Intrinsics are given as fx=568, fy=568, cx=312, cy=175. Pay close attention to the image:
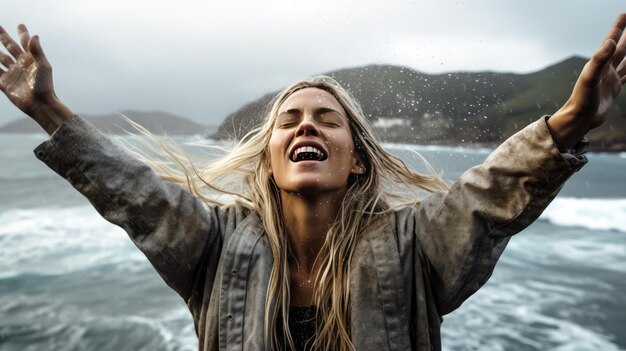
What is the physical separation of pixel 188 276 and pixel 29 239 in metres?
19.3

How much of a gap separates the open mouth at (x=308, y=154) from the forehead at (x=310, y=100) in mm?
286

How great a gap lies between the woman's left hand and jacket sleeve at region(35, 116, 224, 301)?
57.3 inches

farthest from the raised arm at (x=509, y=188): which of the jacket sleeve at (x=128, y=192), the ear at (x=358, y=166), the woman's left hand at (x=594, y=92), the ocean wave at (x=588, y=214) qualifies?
the ocean wave at (x=588, y=214)

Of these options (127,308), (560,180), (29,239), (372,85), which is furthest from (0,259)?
(560,180)

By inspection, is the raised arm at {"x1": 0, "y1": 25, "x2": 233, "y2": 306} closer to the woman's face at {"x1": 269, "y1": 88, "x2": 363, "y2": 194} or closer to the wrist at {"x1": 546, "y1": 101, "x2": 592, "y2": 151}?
the woman's face at {"x1": 269, "y1": 88, "x2": 363, "y2": 194}

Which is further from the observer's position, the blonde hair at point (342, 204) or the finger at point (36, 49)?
the blonde hair at point (342, 204)

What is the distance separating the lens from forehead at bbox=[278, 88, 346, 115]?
9.50ft

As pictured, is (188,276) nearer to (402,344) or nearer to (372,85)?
(402,344)

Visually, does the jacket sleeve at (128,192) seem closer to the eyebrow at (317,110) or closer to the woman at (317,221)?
the woman at (317,221)

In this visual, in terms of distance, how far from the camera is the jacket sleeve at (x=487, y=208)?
199 centimetres

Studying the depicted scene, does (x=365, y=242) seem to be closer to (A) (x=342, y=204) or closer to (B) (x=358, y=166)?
(A) (x=342, y=204)

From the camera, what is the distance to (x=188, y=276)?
242 centimetres

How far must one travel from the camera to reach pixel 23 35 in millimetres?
2221

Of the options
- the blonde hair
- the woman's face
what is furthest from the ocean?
the woman's face
